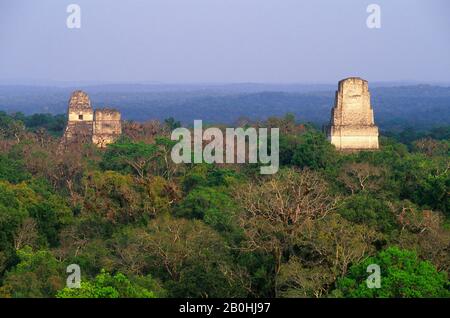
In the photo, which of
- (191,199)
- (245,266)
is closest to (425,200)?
(191,199)

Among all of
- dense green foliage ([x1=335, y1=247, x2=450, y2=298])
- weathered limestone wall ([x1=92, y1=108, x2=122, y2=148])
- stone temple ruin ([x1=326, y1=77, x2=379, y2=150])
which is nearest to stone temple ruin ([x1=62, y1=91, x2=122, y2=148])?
weathered limestone wall ([x1=92, y1=108, x2=122, y2=148])

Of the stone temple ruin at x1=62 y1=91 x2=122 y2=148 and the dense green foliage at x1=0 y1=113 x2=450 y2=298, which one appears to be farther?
the stone temple ruin at x1=62 y1=91 x2=122 y2=148

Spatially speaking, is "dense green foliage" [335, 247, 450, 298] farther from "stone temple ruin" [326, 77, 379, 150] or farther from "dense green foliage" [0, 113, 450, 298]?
"stone temple ruin" [326, 77, 379, 150]

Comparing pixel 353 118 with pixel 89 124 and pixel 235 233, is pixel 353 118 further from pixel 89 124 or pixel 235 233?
pixel 235 233

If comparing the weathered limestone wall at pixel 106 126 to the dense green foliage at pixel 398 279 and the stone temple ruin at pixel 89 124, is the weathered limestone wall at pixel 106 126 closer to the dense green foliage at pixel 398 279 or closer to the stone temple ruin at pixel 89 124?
the stone temple ruin at pixel 89 124

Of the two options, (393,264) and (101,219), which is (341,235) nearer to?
(393,264)

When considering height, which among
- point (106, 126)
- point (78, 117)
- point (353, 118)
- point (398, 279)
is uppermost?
point (353, 118)

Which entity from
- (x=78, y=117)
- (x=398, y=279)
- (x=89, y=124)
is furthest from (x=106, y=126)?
(x=398, y=279)
